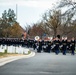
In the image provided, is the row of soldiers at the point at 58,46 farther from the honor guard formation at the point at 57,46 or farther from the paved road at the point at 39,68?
the paved road at the point at 39,68

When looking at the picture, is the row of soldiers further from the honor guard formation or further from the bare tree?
the bare tree

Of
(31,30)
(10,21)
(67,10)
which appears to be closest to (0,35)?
(31,30)

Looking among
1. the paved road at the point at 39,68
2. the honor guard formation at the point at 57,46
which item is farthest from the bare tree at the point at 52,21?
the paved road at the point at 39,68

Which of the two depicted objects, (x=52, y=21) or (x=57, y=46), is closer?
(x=57, y=46)

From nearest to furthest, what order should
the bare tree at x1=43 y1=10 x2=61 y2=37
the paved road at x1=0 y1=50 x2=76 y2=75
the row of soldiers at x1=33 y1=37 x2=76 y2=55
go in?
the paved road at x1=0 y1=50 x2=76 y2=75 < the row of soldiers at x1=33 y1=37 x2=76 y2=55 < the bare tree at x1=43 y1=10 x2=61 y2=37

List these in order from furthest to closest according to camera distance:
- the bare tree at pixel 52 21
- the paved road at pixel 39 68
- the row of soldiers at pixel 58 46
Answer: the bare tree at pixel 52 21 < the row of soldiers at pixel 58 46 < the paved road at pixel 39 68

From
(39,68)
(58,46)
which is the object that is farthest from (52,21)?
(39,68)

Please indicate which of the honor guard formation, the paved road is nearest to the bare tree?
the honor guard formation

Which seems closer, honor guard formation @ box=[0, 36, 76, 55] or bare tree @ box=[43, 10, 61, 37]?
honor guard formation @ box=[0, 36, 76, 55]

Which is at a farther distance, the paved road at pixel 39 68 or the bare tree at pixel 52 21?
the bare tree at pixel 52 21

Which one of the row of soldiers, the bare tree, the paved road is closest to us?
the paved road

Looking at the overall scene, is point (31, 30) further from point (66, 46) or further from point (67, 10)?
point (66, 46)

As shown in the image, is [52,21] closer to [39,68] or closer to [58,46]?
[58,46]

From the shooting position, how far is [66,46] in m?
41.2
